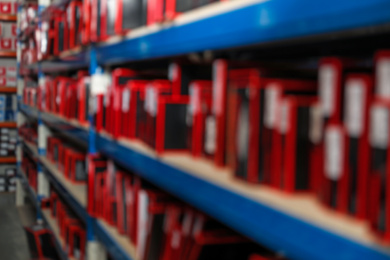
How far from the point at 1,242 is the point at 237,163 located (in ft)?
11.4

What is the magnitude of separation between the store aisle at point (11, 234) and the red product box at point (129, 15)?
7.98ft

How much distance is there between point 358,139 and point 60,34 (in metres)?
2.72

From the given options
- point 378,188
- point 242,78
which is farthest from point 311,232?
point 242,78

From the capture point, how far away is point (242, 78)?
115 centimetres

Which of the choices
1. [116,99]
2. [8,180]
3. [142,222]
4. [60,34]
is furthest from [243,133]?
[8,180]

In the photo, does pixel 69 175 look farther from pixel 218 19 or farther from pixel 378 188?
pixel 378 188

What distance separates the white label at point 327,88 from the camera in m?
0.88

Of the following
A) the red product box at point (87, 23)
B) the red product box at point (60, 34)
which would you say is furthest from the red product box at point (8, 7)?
the red product box at point (87, 23)

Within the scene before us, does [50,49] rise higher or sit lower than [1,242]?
higher

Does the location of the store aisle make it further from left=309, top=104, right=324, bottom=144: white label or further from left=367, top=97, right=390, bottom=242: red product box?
left=367, top=97, right=390, bottom=242: red product box

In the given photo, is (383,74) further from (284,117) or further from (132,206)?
(132,206)

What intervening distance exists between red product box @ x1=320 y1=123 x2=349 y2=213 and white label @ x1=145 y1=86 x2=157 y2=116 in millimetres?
777

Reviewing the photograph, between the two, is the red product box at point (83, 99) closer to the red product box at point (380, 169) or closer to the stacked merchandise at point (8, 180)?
the red product box at point (380, 169)

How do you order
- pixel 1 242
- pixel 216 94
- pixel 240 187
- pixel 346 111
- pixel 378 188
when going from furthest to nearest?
pixel 1 242 < pixel 216 94 < pixel 240 187 < pixel 346 111 < pixel 378 188
